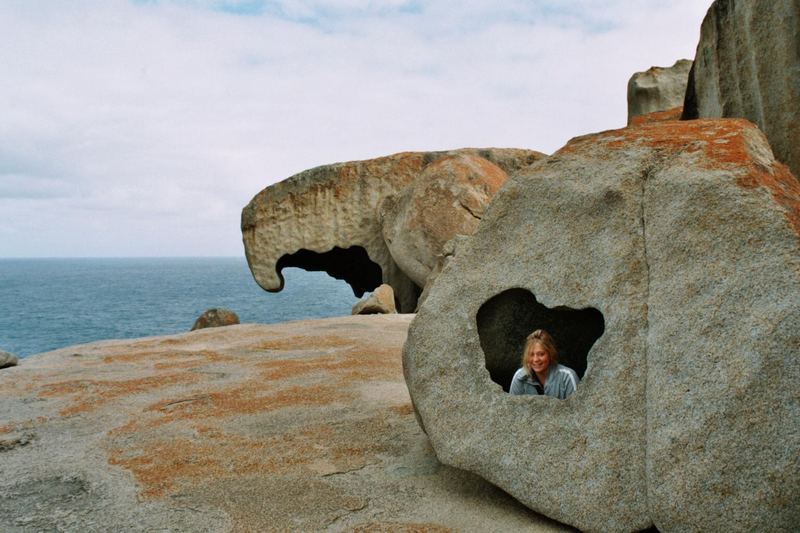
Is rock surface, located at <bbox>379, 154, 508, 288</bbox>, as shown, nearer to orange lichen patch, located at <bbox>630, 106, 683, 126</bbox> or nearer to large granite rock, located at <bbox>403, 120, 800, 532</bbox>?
orange lichen patch, located at <bbox>630, 106, 683, 126</bbox>

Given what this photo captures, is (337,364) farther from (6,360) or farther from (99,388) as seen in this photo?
(6,360)

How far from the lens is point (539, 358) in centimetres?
461

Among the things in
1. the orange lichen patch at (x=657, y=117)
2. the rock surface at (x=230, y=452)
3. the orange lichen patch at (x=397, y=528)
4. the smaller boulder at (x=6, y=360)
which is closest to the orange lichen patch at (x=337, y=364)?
the rock surface at (x=230, y=452)

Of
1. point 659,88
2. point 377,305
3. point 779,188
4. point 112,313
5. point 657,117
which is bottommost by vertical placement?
point 112,313

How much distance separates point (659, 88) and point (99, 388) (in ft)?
34.0

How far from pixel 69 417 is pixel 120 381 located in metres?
1.48

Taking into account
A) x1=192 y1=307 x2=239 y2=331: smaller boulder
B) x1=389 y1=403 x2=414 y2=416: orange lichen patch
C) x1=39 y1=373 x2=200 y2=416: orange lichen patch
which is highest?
x1=39 y1=373 x2=200 y2=416: orange lichen patch

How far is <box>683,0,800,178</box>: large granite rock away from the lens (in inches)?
208

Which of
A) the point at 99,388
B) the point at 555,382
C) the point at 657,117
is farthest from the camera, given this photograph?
the point at 99,388

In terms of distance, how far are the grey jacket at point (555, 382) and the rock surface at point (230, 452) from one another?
705 mm

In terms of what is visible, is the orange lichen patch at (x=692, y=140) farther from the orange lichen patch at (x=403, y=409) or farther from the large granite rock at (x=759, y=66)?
the orange lichen patch at (x=403, y=409)

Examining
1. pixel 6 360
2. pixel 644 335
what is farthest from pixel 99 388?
pixel 644 335

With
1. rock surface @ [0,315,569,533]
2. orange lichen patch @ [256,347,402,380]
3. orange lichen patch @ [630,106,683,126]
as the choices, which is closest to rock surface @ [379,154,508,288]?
orange lichen patch @ [256,347,402,380]

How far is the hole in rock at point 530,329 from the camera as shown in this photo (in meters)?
5.22
